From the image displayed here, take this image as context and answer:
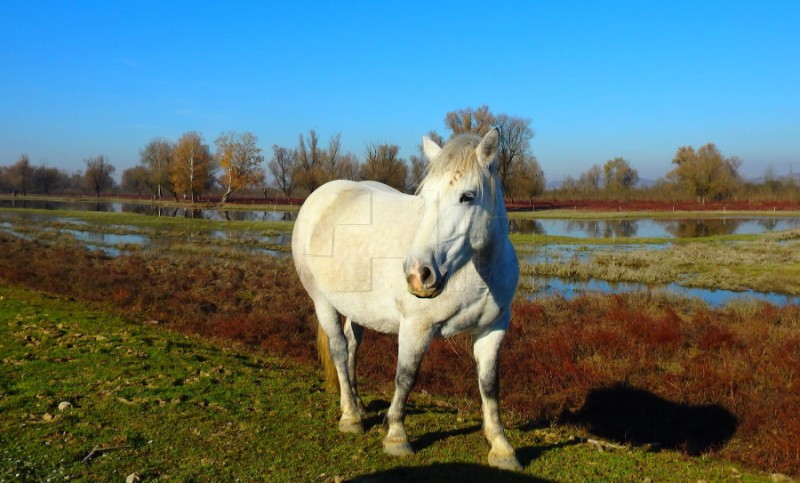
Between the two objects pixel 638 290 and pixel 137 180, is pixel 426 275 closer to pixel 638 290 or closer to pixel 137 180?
pixel 638 290

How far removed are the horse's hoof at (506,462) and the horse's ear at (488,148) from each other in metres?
2.47

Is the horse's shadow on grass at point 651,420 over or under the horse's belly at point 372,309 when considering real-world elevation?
under

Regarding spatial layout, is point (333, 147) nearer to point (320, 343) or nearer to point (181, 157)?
point (181, 157)

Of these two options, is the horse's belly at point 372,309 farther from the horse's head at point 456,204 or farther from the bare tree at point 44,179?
the bare tree at point 44,179

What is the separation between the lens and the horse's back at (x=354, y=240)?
451 centimetres

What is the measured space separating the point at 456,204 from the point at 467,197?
0.32 ft

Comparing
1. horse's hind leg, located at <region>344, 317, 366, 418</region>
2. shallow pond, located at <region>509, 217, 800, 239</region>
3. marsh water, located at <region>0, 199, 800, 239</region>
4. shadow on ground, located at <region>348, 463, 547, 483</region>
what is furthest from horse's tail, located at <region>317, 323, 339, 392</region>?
shallow pond, located at <region>509, 217, 800, 239</region>

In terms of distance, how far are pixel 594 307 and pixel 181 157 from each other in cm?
7908

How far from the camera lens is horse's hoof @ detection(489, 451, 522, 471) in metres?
4.23

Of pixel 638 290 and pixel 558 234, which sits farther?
pixel 558 234

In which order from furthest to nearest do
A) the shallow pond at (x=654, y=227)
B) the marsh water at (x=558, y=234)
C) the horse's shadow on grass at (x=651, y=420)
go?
1. the shallow pond at (x=654, y=227)
2. the marsh water at (x=558, y=234)
3. the horse's shadow on grass at (x=651, y=420)

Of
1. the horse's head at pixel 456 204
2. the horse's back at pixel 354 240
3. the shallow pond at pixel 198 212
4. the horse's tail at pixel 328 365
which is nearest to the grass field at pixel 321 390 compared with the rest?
the horse's tail at pixel 328 365

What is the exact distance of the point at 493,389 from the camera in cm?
438

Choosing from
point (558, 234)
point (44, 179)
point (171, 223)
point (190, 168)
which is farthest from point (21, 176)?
point (558, 234)
